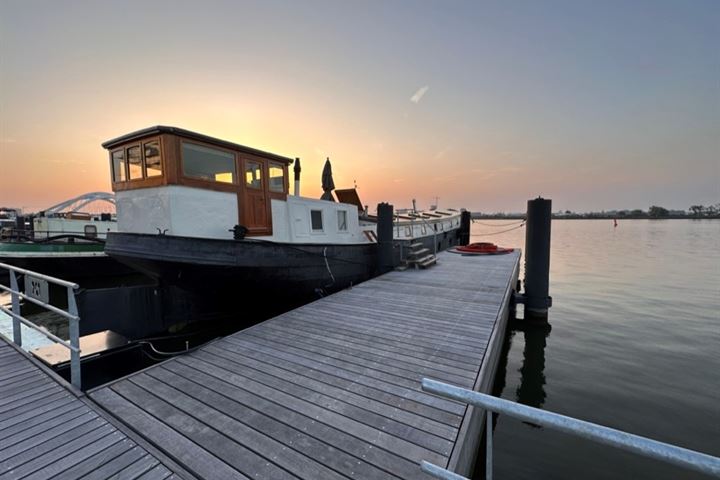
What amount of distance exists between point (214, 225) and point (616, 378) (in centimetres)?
748

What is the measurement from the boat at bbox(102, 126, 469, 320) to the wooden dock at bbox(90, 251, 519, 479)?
1625mm

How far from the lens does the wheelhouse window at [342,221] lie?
9203 millimetres

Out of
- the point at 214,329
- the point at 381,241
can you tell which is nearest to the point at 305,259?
the point at 214,329

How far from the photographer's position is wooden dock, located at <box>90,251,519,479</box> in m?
2.30

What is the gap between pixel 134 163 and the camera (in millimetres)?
5949

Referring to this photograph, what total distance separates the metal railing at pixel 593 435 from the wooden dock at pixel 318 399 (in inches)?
38.7

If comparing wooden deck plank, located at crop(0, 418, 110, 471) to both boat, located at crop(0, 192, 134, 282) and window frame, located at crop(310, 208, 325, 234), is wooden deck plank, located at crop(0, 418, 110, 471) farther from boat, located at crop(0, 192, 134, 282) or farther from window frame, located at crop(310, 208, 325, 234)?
boat, located at crop(0, 192, 134, 282)

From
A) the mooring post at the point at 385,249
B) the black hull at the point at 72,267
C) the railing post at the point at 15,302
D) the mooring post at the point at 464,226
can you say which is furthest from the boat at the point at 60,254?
the mooring post at the point at 464,226

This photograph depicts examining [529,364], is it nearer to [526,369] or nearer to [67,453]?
[526,369]

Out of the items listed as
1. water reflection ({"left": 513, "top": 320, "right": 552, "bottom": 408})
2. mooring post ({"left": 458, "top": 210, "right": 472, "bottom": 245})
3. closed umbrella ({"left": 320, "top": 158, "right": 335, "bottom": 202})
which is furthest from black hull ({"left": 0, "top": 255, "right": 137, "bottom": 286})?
mooring post ({"left": 458, "top": 210, "right": 472, "bottom": 245})

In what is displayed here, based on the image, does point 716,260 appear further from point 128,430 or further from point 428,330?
point 128,430

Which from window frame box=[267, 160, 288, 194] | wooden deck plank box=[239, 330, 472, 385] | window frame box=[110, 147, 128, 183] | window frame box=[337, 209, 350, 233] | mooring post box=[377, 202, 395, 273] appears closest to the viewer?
wooden deck plank box=[239, 330, 472, 385]

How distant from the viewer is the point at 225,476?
7.08ft

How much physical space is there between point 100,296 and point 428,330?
5586mm
